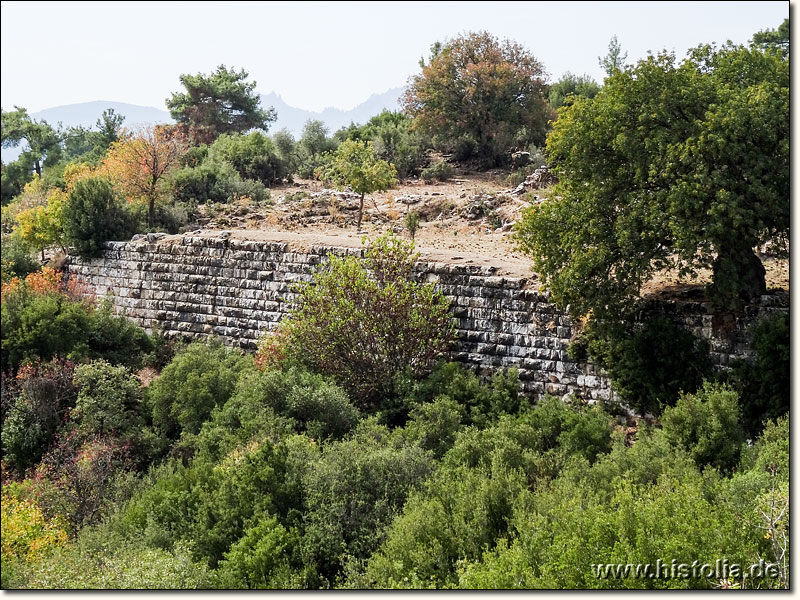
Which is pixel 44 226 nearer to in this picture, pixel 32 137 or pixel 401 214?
pixel 32 137

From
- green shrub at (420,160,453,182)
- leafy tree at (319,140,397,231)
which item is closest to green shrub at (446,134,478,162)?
green shrub at (420,160,453,182)

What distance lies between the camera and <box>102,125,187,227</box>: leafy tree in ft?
67.9

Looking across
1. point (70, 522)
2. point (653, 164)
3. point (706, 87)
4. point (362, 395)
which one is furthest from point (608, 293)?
point (70, 522)

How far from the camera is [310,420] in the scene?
13.8 meters

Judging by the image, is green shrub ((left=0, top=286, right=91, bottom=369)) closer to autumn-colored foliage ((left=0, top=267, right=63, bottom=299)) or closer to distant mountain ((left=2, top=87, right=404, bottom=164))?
autumn-colored foliage ((left=0, top=267, right=63, bottom=299))

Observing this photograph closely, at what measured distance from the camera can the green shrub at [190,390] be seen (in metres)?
14.8

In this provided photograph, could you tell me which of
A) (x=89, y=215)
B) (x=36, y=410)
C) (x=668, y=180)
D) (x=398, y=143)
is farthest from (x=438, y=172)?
(x=36, y=410)

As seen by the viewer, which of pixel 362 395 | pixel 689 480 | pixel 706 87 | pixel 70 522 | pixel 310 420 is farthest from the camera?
pixel 362 395

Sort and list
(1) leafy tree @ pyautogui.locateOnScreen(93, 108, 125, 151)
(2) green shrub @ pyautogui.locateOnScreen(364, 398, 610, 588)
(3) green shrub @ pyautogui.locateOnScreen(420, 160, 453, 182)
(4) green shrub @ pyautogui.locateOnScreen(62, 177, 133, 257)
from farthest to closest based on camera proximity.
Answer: (1) leafy tree @ pyautogui.locateOnScreen(93, 108, 125, 151) < (3) green shrub @ pyautogui.locateOnScreen(420, 160, 453, 182) < (4) green shrub @ pyautogui.locateOnScreen(62, 177, 133, 257) < (2) green shrub @ pyautogui.locateOnScreen(364, 398, 610, 588)

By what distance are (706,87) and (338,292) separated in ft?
20.4

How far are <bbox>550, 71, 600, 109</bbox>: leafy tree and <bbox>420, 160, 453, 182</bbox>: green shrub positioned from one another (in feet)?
14.6

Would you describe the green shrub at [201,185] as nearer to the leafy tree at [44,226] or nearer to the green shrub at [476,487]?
the leafy tree at [44,226]

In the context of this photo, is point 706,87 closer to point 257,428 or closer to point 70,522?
point 257,428

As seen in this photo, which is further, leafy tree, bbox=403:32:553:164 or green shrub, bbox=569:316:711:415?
leafy tree, bbox=403:32:553:164
